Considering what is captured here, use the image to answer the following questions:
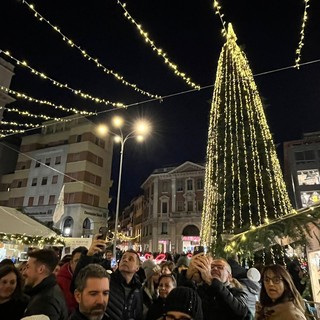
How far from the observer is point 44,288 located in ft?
8.59

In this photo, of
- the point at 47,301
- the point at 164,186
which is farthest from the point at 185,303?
the point at 164,186

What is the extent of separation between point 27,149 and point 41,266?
40.3 m

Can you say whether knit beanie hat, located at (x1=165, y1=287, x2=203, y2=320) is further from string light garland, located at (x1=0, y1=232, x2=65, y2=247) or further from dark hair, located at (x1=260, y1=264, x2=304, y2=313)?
string light garland, located at (x1=0, y1=232, x2=65, y2=247)

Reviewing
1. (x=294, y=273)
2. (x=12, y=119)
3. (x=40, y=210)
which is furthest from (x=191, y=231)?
(x=294, y=273)

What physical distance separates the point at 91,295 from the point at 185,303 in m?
0.79

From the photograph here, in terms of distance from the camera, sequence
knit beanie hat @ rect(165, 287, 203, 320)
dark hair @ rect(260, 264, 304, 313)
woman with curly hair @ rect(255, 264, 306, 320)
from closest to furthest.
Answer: knit beanie hat @ rect(165, 287, 203, 320), woman with curly hair @ rect(255, 264, 306, 320), dark hair @ rect(260, 264, 304, 313)

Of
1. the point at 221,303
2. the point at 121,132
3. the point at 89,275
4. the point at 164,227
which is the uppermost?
the point at 121,132

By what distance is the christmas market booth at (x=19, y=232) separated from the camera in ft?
35.9

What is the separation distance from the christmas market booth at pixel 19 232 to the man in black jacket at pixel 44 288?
9.11m

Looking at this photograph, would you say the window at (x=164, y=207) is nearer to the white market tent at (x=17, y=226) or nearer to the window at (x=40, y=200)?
the window at (x=40, y=200)

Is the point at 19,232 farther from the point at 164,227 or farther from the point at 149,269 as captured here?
the point at 164,227

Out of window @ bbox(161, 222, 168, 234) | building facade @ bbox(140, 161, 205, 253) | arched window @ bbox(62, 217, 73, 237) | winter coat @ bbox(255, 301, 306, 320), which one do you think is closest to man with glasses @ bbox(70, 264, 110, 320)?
winter coat @ bbox(255, 301, 306, 320)

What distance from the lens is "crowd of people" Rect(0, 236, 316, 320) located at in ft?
7.11

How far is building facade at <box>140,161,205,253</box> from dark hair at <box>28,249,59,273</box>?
41.8 metres
